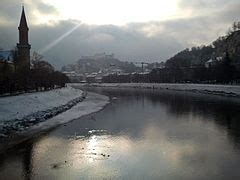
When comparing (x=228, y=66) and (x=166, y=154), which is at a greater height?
(x=228, y=66)

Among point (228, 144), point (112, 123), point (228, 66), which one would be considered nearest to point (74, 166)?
point (228, 144)

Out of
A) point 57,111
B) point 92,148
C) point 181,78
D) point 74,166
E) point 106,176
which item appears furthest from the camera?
point 181,78

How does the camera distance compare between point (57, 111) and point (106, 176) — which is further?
point (57, 111)

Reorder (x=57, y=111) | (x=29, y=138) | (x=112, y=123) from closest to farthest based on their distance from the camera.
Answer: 1. (x=29, y=138)
2. (x=112, y=123)
3. (x=57, y=111)

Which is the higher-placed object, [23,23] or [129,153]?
[23,23]

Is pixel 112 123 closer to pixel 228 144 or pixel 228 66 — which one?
pixel 228 144

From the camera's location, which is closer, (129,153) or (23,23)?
(129,153)

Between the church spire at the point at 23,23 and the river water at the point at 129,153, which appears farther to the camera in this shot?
the church spire at the point at 23,23

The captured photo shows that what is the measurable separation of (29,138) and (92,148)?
4816mm

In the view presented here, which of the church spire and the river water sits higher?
the church spire

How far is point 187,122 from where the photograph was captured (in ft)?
97.1

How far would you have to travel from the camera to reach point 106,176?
13492 millimetres

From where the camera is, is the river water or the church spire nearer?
the river water

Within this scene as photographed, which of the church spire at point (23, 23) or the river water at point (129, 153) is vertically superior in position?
the church spire at point (23, 23)
